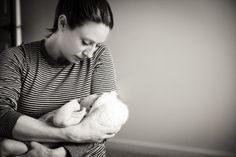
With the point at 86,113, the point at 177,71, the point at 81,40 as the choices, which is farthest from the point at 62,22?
the point at 177,71

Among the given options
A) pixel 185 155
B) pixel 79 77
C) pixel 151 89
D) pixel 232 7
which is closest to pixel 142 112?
pixel 151 89

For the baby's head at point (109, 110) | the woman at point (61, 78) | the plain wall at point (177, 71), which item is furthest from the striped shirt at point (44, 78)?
the plain wall at point (177, 71)

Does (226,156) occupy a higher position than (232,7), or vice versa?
(232,7)

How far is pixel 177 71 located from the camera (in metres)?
2.21

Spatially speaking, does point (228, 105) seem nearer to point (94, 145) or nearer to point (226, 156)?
point (226, 156)

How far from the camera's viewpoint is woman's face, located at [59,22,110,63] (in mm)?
1111

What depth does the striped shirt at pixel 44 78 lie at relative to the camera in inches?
44.6

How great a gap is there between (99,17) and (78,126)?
0.41 meters

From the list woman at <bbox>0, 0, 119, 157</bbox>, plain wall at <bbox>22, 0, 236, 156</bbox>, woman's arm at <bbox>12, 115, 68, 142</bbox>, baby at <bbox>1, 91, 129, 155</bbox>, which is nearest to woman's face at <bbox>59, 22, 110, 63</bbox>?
woman at <bbox>0, 0, 119, 157</bbox>

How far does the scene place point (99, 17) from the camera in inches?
43.1

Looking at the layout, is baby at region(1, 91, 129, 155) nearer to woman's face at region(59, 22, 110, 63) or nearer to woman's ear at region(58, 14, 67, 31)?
woman's face at region(59, 22, 110, 63)

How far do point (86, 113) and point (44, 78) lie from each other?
238 mm

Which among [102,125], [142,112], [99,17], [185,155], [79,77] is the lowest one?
[185,155]

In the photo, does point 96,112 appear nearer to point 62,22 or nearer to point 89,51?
point 89,51
